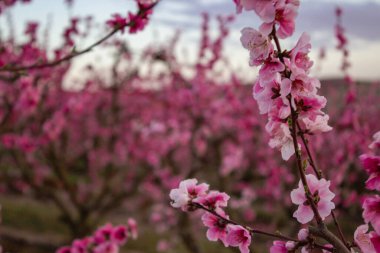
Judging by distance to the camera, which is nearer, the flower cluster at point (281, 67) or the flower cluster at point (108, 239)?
the flower cluster at point (281, 67)

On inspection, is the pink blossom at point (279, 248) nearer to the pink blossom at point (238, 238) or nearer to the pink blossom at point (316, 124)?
the pink blossom at point (238, 238)

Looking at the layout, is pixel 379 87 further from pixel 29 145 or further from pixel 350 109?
pixel 29 145

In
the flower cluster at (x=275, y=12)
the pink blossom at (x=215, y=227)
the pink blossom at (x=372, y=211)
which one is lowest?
the pink blossom at (x=372, y=211)

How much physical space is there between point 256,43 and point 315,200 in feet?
1.75

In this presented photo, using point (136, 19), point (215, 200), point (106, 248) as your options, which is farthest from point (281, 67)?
point (106, 248)

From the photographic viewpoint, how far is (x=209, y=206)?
1635mm

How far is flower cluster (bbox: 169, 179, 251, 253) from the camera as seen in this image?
156 cm

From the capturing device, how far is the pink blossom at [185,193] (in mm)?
1586

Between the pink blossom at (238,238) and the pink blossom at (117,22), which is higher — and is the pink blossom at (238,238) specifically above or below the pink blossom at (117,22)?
below

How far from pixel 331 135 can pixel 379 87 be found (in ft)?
8.64

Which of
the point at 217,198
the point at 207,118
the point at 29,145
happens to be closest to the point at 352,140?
the point at 207,118

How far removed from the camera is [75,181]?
15.6m

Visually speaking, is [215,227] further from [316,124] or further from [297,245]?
[316,124]

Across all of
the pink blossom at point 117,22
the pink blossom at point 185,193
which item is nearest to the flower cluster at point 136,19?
the pink blossom at point 117,22
